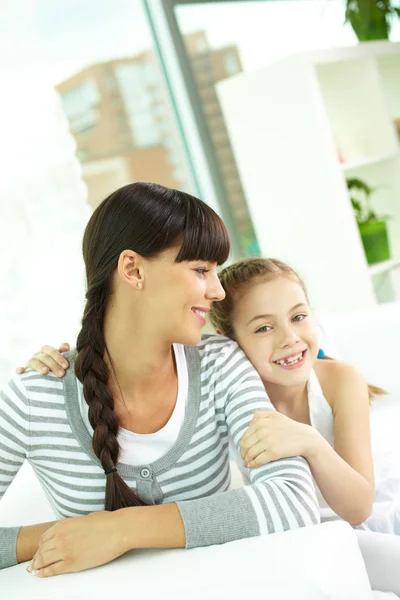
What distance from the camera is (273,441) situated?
124 cm

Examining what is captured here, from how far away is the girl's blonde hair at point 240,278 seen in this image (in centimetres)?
165

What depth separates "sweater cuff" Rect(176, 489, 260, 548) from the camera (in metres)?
1.14

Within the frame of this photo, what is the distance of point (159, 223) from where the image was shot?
1.31m

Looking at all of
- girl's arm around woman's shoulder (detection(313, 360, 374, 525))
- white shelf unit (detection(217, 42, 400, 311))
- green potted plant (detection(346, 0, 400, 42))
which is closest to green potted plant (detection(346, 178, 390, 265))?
white shelf unit (detection(217, 42, 400, 311))

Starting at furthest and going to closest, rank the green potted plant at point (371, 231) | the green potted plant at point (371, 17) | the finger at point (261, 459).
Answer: the green potted plant at point (371, 17), the green potted plant at point (371, 231), the finger at point (261, 459)

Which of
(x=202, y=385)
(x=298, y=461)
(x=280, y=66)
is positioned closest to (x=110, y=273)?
(x=202, y=385)

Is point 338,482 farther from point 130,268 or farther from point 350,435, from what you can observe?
point 130,268

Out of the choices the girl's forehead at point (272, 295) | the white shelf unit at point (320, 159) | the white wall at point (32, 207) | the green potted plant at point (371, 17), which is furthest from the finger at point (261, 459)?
the green potted plant at point (371, 17)

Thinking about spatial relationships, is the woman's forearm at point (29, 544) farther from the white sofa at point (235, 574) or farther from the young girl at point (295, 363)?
the young girl at point (295, 363)

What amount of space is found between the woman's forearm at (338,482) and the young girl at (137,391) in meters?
0.04

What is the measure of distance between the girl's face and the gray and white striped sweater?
0.13 meters

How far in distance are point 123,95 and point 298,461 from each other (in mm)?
2948

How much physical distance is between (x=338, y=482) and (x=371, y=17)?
3.02 meters

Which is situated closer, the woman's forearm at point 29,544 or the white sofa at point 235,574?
the white sofa at point 235,574
